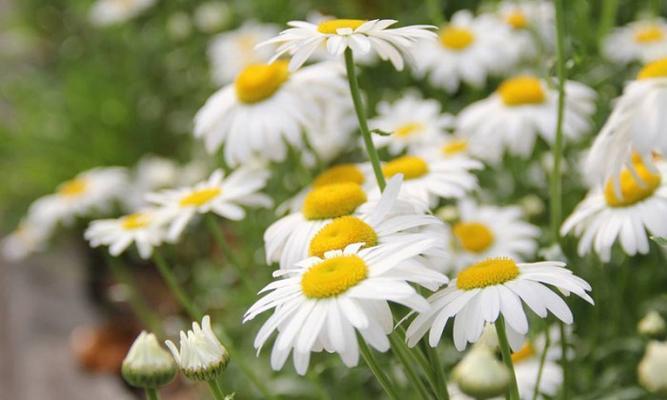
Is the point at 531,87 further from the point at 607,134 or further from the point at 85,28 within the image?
the point at 85,28

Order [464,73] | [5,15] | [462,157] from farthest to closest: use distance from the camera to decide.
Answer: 1. [5,15]
2. [464,73]
3. [462,157]

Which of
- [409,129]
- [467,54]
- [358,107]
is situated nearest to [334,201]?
[358,107]

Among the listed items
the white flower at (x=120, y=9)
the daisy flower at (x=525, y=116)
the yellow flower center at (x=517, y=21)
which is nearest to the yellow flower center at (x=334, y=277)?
the daisy flower at (x=525, y=116)

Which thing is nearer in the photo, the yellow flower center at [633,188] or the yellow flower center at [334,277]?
the yellow flower center at [334,277]

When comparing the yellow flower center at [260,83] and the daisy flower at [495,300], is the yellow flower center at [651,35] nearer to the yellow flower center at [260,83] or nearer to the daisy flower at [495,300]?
the yellow flower center at [260,83]

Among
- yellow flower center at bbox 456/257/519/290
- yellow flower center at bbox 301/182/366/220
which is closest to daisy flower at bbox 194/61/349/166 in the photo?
yellow flower center at bbox 301/182/366/220

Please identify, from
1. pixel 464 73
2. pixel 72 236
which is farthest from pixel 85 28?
pixel 464 73
